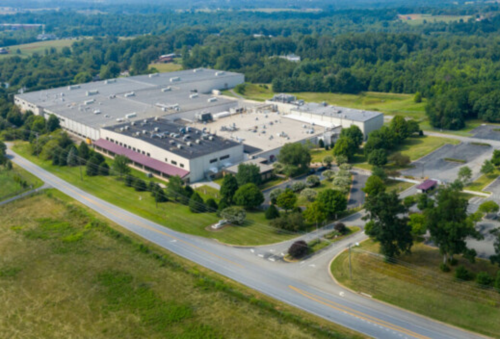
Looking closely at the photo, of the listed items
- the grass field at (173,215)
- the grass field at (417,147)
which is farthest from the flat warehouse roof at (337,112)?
the grass field at (173,215)

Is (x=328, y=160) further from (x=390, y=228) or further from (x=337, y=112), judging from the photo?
(x=390, y=228)

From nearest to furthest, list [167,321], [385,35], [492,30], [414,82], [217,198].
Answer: [167,321]
[217,198]
[414,82]
[385,35]
[492,30]

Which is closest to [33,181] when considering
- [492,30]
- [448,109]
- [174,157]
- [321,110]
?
[174,157]

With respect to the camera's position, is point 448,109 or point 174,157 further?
point 448,109

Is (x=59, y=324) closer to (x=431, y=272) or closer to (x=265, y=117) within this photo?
(x=431, y=272)

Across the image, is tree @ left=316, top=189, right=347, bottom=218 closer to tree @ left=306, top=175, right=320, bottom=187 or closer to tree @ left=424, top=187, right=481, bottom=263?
tree @ left=306, top=175, right=320, bottom=187

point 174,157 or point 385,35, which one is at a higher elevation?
point 385,35

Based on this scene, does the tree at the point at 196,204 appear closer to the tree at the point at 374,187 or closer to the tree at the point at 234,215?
the tree at the point at 234,215
